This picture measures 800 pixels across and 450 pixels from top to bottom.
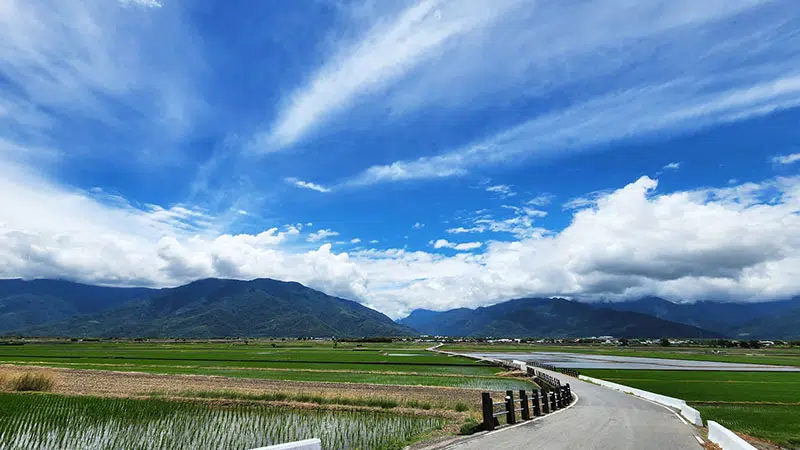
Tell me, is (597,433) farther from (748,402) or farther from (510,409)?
(748,402)

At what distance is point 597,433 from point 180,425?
1770 cm

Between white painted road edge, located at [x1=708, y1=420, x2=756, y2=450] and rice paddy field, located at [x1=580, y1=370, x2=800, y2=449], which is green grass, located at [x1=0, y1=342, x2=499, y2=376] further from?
white painted road edge, located at [x1=708, y1=420, x2=756, y2=450]

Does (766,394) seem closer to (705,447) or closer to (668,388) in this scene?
(668,388)

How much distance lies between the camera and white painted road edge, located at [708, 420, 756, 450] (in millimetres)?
11205

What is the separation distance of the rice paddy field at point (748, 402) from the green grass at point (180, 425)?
13.4 meters

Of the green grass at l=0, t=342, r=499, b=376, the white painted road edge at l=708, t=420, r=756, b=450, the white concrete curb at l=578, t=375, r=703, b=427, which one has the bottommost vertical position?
the green grass at l=0, t=342, r=499, b=376

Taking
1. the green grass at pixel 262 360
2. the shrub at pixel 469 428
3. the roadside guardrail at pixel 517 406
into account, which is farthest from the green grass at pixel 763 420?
the green grass at pixel 262 360

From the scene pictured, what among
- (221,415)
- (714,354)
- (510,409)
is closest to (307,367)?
(221,415)

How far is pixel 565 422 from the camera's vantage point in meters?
17.0

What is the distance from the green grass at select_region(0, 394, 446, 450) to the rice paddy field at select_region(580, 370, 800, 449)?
13.4m

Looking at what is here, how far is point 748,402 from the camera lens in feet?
98.0

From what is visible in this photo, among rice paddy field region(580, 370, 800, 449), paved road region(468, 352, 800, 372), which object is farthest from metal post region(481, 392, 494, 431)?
paved road region(468, 352, 800, 372)

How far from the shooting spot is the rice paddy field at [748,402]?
1889 centimetres

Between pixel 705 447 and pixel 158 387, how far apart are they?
33.9 meters
